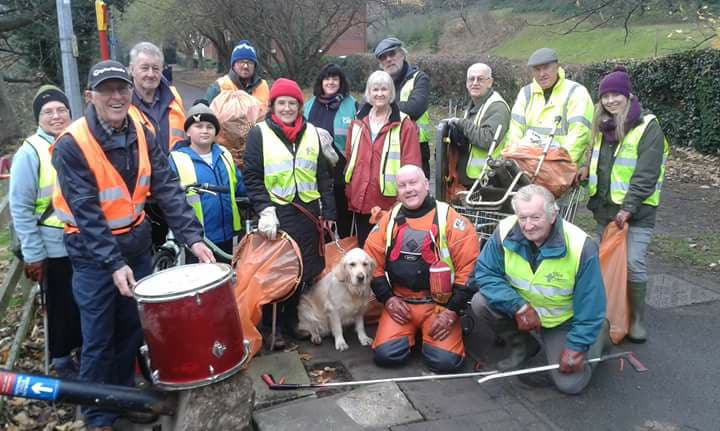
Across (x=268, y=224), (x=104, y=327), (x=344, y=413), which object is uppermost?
(x=268, y=224)

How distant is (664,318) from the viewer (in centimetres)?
528

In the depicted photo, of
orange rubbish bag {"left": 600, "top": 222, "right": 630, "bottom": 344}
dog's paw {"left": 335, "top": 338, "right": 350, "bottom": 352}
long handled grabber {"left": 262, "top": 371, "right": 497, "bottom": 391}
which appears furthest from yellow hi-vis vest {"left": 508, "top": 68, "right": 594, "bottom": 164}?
dog's paw {"left": 335, "top": 338, "right": 350, "bottom": 352}

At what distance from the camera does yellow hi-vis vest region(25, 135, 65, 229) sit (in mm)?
3898

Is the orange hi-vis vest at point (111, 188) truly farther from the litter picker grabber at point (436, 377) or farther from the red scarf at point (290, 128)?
the litter picker grabber at point (436, 377)

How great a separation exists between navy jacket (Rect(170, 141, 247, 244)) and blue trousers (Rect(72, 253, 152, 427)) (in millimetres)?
904

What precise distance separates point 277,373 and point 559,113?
300 centimetres

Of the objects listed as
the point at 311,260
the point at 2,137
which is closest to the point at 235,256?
the point at 311,260

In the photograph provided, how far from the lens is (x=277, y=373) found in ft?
14.6

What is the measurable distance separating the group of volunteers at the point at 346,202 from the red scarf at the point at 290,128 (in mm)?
11

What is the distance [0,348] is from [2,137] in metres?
11.9

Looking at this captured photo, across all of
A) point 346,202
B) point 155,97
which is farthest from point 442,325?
point 155,97

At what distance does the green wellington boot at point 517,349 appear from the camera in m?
4.41

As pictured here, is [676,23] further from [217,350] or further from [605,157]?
[217,350]

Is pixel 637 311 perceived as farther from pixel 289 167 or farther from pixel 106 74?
pixel 106 74
